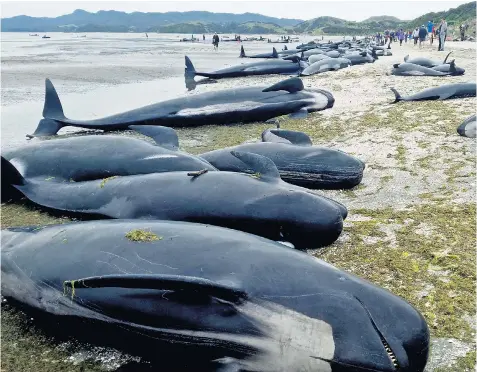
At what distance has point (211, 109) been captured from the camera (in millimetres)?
9438

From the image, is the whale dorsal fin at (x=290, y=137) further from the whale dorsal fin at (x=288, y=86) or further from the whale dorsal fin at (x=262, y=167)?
the whale dorsal fin at (x=288, y=86)

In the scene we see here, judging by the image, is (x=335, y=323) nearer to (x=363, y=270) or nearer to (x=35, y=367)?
(x=363, y=270)

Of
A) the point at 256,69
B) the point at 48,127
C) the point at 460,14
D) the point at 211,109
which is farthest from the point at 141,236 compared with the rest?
the point at 460,14

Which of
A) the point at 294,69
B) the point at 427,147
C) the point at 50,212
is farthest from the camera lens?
the point at 294,69

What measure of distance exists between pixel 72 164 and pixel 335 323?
4.04 meters

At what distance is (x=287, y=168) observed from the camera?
5684 mm

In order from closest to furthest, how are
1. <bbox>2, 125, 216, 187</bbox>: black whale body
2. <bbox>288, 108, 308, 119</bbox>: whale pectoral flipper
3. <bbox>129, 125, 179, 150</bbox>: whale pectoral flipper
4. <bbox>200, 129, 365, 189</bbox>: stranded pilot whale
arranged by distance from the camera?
<bbox>2, 125, 216, 187</bbox>: black whale body
<bbox>200, 129, 365, 189</bbox>: stranded pilot whale
<bbox>129, 125, 179, 150</bbox>: whale pectoral flipper
<bbox>288, 108, 308, 119</bbox>: whale pectoral flipper

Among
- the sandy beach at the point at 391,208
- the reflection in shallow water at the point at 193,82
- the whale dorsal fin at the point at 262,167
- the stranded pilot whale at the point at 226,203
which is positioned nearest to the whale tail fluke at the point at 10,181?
the sandy beach at the point at 391,208

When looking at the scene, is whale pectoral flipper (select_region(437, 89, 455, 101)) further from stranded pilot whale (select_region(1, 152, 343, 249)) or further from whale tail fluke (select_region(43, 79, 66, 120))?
whale tail fluke (select_region(43, 79, 66, 120))

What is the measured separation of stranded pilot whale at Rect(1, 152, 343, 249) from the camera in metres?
3.91

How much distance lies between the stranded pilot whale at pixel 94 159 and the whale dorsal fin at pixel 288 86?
494cm

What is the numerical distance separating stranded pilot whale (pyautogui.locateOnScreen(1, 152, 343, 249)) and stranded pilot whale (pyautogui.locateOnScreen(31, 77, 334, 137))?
4164 mm

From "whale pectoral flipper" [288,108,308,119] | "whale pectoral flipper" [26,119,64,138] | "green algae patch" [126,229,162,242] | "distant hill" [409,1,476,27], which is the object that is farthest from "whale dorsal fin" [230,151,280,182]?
"distant hill" [409,1,476,27]

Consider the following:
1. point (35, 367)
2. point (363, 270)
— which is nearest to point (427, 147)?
point (363, 270)
